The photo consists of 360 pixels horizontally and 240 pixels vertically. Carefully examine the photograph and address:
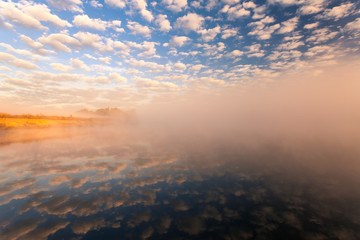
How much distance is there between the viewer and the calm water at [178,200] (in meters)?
7.43

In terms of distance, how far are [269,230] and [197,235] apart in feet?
12.7

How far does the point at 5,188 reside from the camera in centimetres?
1124

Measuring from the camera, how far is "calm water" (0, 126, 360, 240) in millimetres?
7430

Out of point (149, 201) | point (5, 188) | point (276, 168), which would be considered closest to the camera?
point (149, 201)

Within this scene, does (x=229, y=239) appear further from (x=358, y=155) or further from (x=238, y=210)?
(x=358, y=155)

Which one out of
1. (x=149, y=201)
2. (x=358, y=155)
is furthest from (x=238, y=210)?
(x=358, y=155)

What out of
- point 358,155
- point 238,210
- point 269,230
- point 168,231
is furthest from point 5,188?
point 358,155

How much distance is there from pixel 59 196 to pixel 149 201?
6.82 meters

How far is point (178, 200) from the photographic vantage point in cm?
1030

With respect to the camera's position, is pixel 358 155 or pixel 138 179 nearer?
pixel 138 179

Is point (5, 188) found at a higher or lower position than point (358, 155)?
lower

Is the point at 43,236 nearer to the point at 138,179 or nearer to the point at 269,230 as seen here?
the point at 138,179

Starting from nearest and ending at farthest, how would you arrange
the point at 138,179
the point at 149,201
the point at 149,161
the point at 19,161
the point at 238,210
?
the point at 238,210 → the point at 149,201 → the point at 138,179 → the point at 19,161 → the point at 149,161

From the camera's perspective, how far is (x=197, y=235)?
23.6ft
